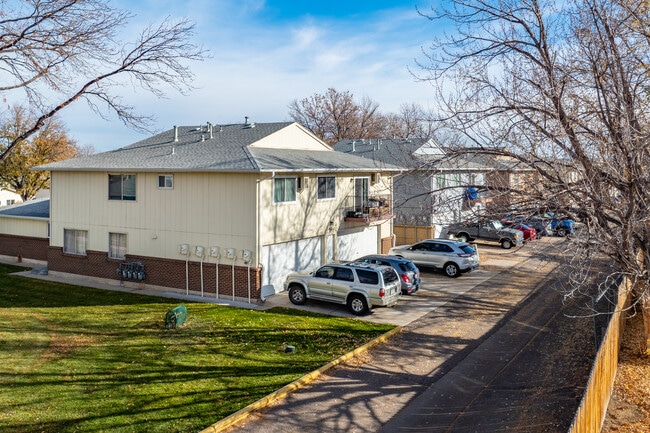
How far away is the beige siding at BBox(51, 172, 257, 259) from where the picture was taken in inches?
808

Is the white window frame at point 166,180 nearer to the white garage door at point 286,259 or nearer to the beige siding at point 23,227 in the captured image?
the white garage door at point 286,259

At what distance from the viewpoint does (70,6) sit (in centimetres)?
1405

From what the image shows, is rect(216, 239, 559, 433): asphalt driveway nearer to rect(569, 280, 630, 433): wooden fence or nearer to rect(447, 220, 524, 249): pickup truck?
rect(569, 280, 630, 433): wooden fence

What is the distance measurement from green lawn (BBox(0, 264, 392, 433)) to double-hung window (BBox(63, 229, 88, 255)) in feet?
14.1

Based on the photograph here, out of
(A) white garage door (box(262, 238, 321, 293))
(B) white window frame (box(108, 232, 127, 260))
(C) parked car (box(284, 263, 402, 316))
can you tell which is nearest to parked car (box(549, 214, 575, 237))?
(C) parked car (box(284, 263, 402, 316))

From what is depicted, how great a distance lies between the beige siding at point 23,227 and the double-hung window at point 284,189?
14240mm

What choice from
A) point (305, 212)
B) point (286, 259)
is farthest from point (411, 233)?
point (286, 259)

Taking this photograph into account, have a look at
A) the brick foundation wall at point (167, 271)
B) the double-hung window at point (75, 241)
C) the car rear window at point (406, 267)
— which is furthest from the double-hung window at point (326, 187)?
the double-hung window at point (75, 241)

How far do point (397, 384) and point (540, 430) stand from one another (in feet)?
11.2

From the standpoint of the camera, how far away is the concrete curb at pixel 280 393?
9.95 m

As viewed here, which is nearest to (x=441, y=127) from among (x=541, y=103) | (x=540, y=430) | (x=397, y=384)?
(x=541, y=103)

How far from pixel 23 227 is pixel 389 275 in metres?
21.2

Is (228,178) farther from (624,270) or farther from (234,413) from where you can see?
(624,270)

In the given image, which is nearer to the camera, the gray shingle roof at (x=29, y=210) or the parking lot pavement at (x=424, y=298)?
the parking lot pavement at (x=424, y=298)
